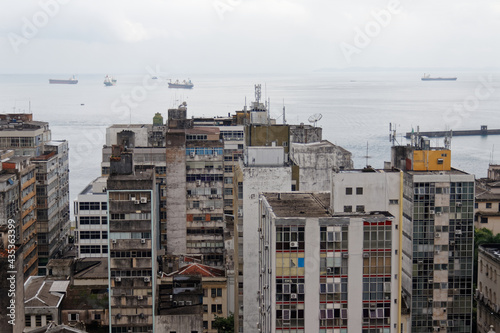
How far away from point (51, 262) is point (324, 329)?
74.0ft

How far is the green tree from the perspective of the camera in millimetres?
50719

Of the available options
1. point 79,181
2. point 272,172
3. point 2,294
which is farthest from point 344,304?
point 79,181

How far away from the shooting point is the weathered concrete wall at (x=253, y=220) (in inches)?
1804

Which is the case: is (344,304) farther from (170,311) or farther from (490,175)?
(490,175)

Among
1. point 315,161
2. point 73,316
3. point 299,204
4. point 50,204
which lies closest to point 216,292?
point 73,316

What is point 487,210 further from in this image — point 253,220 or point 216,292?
point 253,220

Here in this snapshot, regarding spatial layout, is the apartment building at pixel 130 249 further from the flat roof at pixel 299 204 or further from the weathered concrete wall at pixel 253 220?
the flat roof at pixel 299 204

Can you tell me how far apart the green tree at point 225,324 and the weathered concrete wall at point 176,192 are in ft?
43.2

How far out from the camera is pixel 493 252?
151ft

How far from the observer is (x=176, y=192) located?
209 ft

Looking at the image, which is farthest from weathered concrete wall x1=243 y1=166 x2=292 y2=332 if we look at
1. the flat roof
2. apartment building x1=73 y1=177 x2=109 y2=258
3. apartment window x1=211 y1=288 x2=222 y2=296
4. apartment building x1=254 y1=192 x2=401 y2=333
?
apartment building x1=73 y1=177 x2=109 y2=258

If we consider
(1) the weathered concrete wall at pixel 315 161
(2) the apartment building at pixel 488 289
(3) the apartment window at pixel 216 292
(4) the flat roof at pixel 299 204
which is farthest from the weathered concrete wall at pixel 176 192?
(4) the flat roof at pixel 299 204

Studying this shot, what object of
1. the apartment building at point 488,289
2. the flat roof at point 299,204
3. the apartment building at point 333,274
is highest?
the flat roof at point 299,204

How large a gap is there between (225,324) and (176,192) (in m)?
15.6
